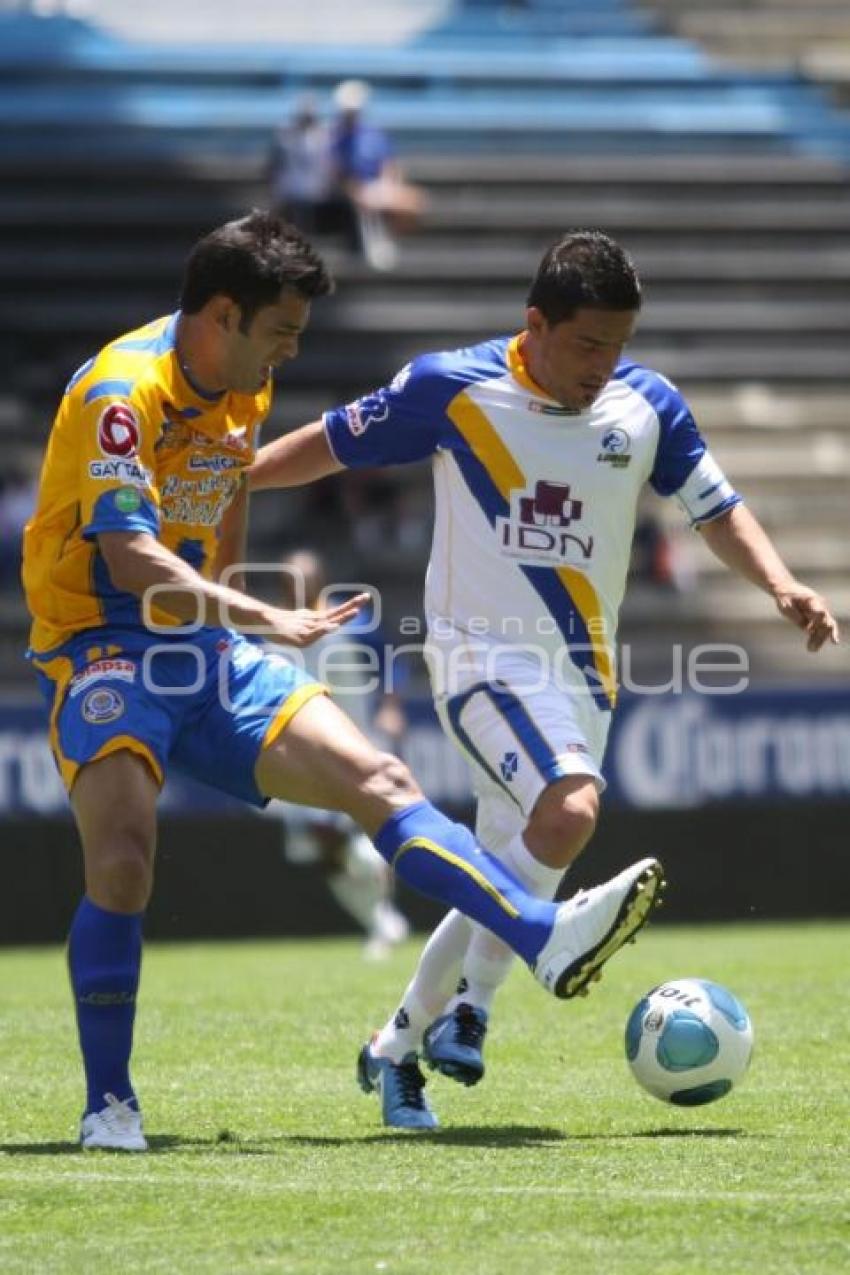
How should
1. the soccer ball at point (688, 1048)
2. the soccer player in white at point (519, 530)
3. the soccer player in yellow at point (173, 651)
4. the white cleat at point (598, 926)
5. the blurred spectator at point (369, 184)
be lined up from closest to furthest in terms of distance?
the white cleat at point (598, 926) → the soccer player in yellow at point (173, 651) → the soccer ball at point (688, 1048) → the soccer player in white at point (519, 530) → the blurred spectator at point (369, 184)

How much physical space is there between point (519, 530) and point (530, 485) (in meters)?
0.12

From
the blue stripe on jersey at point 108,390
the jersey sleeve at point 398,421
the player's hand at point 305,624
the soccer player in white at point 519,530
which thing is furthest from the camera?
the jersey sleeve at point 398,421

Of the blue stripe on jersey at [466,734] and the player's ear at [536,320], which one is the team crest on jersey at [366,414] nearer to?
the player's ear at [536,320]

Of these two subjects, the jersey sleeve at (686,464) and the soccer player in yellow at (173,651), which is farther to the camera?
the jersey sleeve at (686,464)

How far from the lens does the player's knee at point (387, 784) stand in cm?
589

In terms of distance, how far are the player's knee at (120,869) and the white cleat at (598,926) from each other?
3.51ft

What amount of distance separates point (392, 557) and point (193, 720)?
13.0 metres

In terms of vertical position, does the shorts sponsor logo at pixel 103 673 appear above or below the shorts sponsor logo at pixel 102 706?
above

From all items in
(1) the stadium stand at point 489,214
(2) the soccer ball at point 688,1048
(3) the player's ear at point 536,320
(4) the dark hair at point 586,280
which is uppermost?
(1) the stadium stand at point 489,214

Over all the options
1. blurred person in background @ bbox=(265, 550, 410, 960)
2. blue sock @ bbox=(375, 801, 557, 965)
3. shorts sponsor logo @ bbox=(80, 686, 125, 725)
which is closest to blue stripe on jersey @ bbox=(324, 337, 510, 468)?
shorts sponsor logo @ bbox=(80, 686, 125, 725)

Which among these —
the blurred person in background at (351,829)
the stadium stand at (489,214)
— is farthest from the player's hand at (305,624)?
the stadium stand at (489,214)

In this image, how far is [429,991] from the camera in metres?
6.45

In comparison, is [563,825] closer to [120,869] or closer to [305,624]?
[305,624]

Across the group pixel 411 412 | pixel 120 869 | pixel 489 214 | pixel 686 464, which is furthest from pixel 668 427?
pixel 489 214
